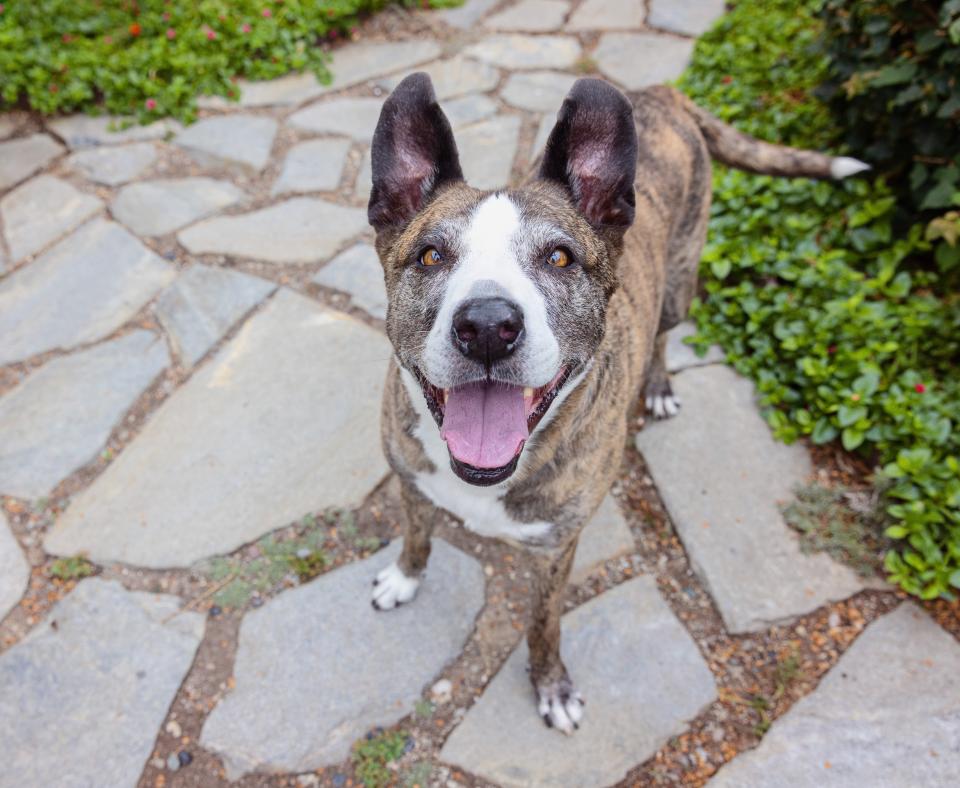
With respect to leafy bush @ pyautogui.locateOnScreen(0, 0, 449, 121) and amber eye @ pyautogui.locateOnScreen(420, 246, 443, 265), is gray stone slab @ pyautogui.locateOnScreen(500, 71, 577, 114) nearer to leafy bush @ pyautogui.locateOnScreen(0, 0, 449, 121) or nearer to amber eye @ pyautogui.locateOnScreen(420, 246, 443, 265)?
leafy bush @ pyautogui.locateOnScreen(0, 0, 449, 121)

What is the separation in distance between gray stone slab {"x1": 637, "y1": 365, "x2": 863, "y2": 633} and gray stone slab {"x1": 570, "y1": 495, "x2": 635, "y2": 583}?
25 centimetres

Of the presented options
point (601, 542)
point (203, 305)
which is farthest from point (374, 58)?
point (601, 542)

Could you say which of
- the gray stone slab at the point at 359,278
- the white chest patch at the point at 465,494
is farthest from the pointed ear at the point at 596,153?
the gray stone slab at the point at 359,278

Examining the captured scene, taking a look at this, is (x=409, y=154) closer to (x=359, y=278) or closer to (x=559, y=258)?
(x=559, y=258)

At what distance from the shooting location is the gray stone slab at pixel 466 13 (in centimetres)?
612

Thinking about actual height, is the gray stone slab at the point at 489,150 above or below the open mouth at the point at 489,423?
below

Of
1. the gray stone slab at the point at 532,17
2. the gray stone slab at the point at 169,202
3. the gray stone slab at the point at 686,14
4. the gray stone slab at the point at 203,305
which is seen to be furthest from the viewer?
the gray stone slab at the point at 532,17

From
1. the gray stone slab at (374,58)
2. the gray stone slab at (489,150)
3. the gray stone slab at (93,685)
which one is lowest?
the gray stone slab at (93,685)

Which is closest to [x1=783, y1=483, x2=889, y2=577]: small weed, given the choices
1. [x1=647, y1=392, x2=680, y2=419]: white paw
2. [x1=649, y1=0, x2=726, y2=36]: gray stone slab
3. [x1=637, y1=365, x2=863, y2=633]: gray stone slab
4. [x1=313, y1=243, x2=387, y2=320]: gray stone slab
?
[x1=637, y1=365, x2=863, y2=633]: gray stone slab

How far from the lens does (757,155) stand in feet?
11.2

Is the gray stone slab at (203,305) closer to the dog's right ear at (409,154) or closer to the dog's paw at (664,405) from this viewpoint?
the dog's right ear at (409,154)

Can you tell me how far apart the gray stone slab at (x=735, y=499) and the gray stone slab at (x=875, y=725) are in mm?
287

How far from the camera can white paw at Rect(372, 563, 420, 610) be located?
116 inches

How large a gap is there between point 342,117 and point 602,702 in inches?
169
